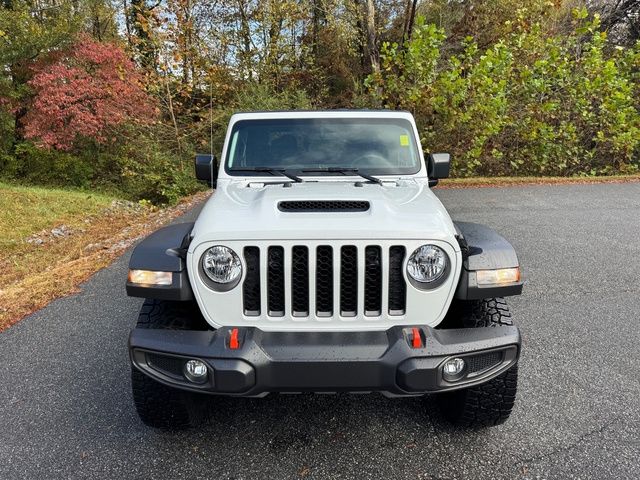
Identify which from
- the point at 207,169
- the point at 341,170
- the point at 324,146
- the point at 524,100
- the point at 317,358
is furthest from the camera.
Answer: the point at 524,100

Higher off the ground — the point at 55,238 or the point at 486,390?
the point at 486,390

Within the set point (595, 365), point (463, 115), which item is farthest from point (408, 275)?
point (463, 115)

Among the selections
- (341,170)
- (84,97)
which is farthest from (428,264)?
(84,97)

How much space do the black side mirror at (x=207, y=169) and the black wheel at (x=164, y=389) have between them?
137cm

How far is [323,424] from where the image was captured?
2.60 m

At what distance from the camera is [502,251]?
2.28m

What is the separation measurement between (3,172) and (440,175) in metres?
16.5

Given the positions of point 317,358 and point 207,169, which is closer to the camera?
point 317,358

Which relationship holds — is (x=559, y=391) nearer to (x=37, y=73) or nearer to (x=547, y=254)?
(x=547, y=254)

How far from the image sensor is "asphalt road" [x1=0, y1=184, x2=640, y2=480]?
7.47 feet

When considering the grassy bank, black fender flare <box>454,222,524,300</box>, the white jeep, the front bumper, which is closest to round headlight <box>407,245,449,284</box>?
the white jeep

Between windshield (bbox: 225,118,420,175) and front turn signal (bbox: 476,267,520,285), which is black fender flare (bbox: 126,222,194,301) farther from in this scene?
front turn signal (bbox: 476,267,520,285)

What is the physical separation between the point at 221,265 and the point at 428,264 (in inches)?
37.9

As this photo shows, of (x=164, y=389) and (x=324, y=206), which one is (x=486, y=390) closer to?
(x=324, y=206)
